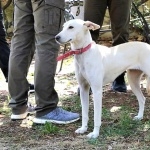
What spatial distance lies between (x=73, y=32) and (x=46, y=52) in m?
0.35

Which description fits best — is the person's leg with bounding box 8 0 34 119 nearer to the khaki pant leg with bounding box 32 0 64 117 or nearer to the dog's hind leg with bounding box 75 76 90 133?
the khaki pant leg with bounding box 32 0 64 117

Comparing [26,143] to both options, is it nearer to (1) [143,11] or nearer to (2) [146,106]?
(2) [146,106]

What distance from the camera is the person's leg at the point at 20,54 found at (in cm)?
338

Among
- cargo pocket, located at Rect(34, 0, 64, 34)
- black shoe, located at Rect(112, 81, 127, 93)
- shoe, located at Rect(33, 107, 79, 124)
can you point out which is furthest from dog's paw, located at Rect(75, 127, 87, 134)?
black shoe, located at Rect(112, 81, 127, 93)

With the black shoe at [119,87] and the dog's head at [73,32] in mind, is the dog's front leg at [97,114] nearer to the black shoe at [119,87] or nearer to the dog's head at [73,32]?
the dog's head at [73,32]

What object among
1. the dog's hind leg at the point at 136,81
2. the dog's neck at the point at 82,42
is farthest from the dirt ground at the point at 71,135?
the dog's neck at the point at 82,42

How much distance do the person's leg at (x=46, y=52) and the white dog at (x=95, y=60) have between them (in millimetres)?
195

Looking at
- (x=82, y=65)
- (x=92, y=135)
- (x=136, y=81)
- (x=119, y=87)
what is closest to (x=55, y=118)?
(x=92, y=135)

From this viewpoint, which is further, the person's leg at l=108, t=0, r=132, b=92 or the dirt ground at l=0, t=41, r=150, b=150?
the person's leg at l=108, t=0, r=132, b=92

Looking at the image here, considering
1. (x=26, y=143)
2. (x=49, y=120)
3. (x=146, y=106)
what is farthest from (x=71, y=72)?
(x=26, y=143)

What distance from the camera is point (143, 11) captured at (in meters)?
8.27

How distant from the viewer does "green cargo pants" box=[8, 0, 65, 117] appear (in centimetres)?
321

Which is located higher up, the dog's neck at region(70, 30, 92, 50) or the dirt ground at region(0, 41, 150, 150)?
the dog's neck at region(70, 30, 92, 50)

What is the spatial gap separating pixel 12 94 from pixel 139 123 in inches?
44.0
